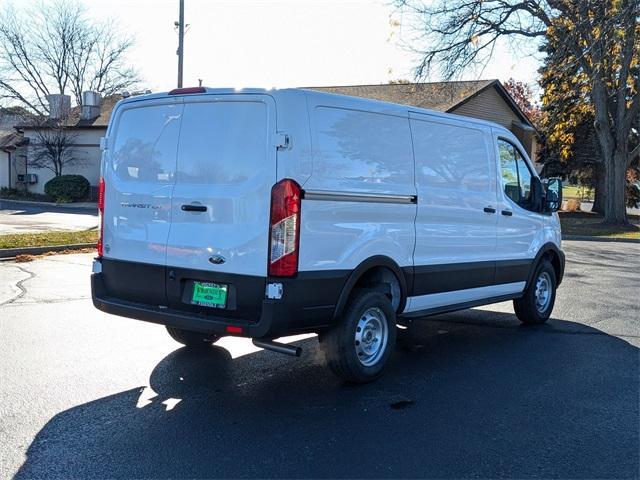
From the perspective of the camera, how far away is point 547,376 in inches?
225

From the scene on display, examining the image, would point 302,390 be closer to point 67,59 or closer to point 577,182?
point 577,182

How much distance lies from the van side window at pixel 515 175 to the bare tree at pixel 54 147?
31531 mm

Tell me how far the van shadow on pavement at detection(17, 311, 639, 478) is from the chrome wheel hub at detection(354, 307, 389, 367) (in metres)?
0.24

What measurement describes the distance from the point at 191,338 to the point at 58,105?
35010 mm

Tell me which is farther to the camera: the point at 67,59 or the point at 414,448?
the point at 67,59

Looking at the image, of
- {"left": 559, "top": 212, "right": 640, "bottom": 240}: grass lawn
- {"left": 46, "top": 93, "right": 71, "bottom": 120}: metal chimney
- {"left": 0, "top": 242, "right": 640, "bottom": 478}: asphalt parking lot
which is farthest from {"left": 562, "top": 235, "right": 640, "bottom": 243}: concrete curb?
{"left": 46, "top": 93, "right": 71, "bottom": 120}: metal chimney

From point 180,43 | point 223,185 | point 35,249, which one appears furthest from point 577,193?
point 223,185

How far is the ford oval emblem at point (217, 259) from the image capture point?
4828mm

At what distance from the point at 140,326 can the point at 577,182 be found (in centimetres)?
3703

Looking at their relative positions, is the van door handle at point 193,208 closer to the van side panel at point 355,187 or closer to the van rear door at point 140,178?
the van rear door at point 140,178

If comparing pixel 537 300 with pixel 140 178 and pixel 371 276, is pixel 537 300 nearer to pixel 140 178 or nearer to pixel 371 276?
pixel 371 276

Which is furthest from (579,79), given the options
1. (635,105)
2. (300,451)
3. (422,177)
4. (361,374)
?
(300,451)

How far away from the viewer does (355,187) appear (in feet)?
16.9

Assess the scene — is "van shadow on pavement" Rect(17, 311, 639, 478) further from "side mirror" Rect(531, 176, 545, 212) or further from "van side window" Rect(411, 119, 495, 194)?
"side mirror" Rect(531, 176, 545, 212)
